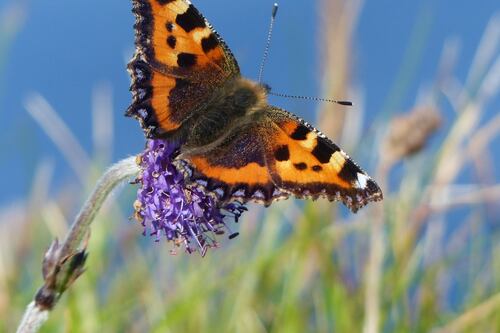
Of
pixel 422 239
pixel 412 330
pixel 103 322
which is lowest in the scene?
pixel 412 330

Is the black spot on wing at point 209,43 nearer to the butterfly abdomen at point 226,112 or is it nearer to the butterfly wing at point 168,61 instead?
the butterfly wing at point 168,61

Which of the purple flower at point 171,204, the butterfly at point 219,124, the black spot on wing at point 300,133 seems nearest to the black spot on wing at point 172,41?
the butterfly at point 219,124

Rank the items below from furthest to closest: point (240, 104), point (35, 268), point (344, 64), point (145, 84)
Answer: point (35, 268), point (344, 64), point (240, 104), point (145, 84)

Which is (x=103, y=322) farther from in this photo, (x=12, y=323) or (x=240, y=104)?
(x=240, y=104)

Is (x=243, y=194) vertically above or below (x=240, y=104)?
below

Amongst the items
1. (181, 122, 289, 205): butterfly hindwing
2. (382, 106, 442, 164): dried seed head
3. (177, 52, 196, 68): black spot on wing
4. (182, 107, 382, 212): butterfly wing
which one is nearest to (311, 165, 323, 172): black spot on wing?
(182, 107, 382, 212): butterfly wing

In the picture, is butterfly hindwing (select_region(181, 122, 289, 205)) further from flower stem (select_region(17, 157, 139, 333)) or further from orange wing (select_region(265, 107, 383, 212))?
flower stem (select_region(17, 157, 139, 333))

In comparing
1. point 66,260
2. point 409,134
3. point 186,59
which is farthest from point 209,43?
point 409,134

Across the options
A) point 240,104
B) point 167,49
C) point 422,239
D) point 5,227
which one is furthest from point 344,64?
point 5,227
